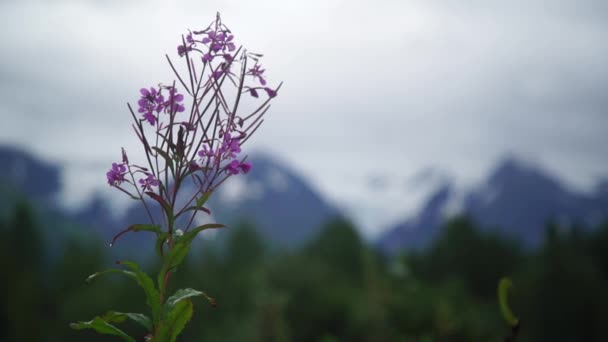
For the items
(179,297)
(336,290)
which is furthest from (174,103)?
(336,290)

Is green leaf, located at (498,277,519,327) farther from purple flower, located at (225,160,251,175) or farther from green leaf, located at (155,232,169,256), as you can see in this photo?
green leaf, located at (155,232,169,256)

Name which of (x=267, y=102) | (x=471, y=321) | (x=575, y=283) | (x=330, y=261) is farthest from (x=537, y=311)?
(x=267, y=102)

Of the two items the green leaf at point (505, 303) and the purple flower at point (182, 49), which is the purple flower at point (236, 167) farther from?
the green leaf at point (505, 303)

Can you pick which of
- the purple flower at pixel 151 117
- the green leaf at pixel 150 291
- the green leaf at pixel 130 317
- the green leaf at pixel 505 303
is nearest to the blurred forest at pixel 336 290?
the green leaf at pixel 505 303

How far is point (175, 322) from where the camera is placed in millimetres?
2225

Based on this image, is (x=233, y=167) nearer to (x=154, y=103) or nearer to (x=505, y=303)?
(x=154, y=103)

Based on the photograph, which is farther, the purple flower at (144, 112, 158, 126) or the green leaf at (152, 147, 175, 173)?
the purple flower at (144, 112, 158, 126)

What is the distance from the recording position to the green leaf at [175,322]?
218 centimetres

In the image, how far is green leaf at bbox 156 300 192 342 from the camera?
2180 mm

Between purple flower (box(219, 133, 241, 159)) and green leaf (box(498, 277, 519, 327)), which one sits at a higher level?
purple flower (box(219, 133, 241, 159))

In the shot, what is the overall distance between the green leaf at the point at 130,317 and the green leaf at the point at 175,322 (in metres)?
0.08

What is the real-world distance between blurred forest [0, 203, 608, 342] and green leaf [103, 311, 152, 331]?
380 inches

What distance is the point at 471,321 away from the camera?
25.9 metres

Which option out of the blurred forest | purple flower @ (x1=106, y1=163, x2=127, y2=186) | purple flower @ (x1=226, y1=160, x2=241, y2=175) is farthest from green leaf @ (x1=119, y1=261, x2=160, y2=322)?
the blurred forest
